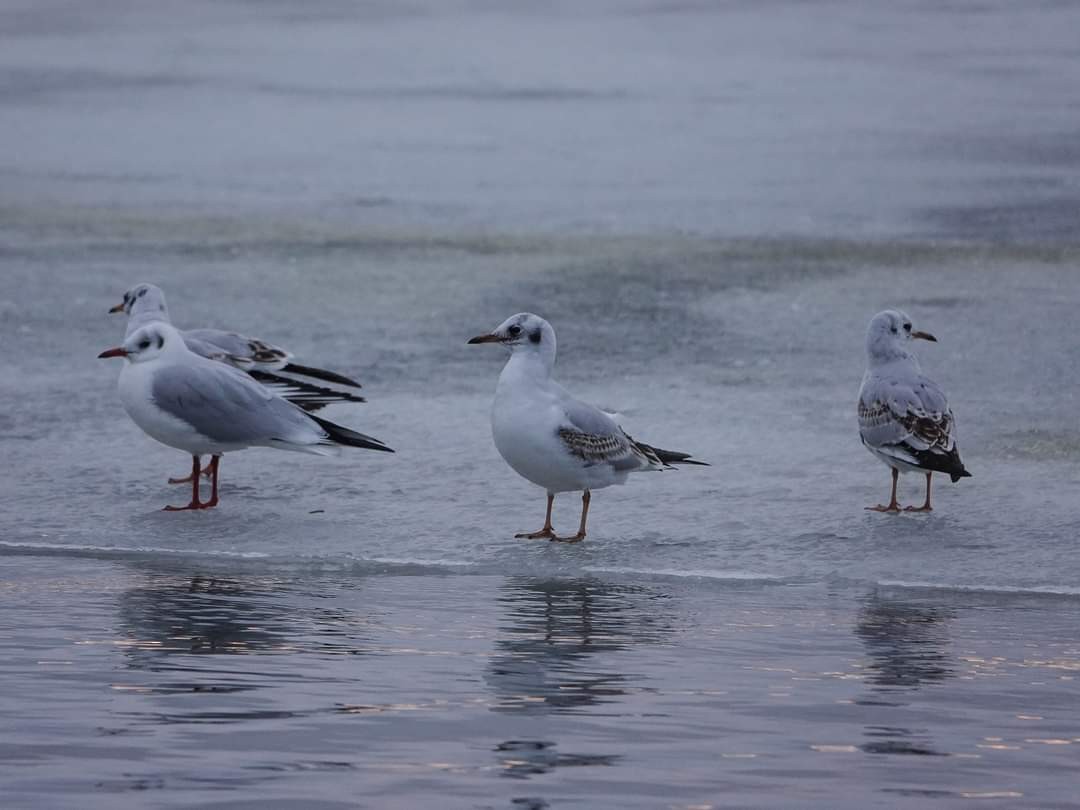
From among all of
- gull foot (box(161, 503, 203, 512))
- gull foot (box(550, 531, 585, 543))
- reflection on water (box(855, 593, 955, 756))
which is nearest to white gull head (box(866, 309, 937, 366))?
gull foot (box(550, 531, 585, 543))

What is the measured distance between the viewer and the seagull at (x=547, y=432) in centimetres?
753

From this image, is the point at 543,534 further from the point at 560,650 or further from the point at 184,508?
the point at 560,650

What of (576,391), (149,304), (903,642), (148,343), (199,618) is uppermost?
(149,304)

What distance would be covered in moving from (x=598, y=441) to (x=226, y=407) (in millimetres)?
1693

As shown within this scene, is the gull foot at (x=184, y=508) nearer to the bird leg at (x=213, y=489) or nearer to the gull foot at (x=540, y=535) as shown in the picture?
the bird leg at (x=213, y=489)

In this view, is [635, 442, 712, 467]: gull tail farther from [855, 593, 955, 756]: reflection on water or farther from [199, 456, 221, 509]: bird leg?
[199, 456, 221, 509]: bird leg

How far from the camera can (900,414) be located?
8.01 metres

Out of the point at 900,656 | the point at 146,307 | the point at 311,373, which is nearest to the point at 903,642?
the point at 900,656

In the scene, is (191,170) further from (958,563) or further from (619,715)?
(619,715)

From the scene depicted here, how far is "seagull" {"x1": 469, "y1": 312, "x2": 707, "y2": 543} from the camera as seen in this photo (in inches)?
296

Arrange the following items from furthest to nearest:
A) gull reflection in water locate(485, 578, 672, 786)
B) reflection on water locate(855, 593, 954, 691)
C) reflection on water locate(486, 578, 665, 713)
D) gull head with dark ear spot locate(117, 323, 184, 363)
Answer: gull head with dark ear spot locate(117, 323, 184, 363), reflection on water locate(855, 593, 954, 691), reflection on water locate(486, 578, 665, 713), gull reflection in water locate(485, 578, 672, 786)

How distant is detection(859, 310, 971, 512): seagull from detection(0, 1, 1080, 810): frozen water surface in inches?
9.4

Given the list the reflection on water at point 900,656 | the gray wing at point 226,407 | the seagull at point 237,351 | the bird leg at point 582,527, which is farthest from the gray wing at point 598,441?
the seagull at point 237,351

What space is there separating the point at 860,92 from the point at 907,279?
8167 mm
